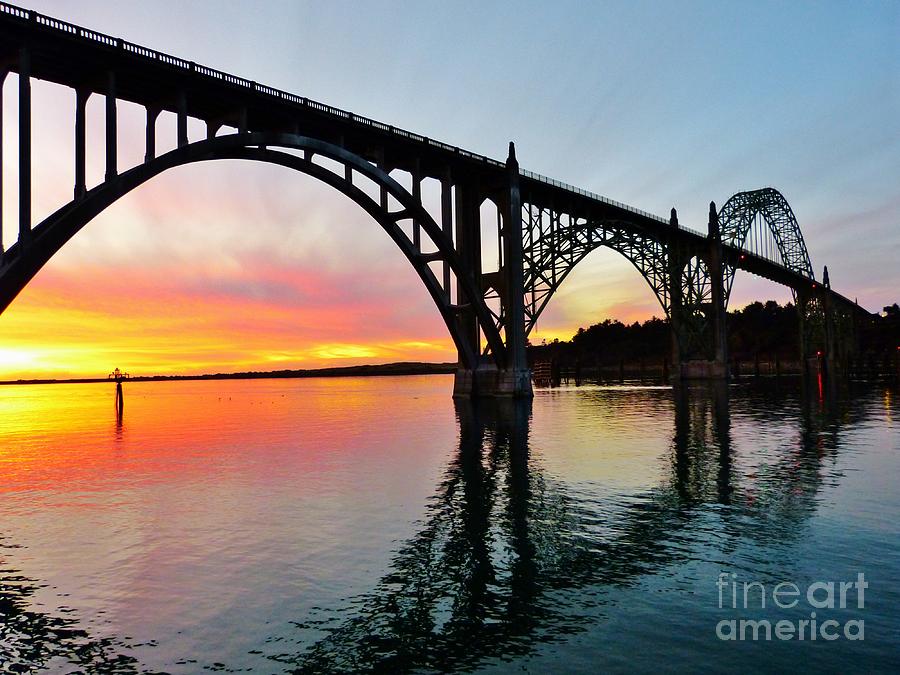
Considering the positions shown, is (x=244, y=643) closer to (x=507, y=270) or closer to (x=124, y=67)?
(x=124, y=67)

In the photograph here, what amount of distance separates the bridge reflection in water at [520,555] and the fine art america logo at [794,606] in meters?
1.25

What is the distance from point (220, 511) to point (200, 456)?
37.0 ft

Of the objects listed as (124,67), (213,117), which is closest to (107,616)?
(124,67)

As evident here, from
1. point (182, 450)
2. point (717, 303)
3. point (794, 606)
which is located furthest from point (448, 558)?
point (717, 303)

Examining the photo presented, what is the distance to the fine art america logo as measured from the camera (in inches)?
275

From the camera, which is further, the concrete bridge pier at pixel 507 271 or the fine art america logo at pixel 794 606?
the concrete bridge pier at pixel 507 271

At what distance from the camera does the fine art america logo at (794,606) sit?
6973mm

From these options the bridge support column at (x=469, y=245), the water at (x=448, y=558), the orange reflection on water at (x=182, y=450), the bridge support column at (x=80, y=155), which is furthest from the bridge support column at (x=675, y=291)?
the bridge support column at (x=80, y=155)

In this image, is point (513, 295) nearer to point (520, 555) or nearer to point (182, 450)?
point (182, 450)

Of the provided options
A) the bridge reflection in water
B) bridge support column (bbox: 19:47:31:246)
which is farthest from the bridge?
the bridge reflection in water

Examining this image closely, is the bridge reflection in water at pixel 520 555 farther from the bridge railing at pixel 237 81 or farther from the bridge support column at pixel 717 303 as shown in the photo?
the bridge support column at pixel 717 303

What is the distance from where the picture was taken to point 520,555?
10.2m

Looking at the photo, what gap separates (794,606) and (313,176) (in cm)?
3075

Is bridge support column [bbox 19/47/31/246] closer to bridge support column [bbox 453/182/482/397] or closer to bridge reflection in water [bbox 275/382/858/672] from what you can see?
bridge reflection in water [bbox 275/382/858/672]
